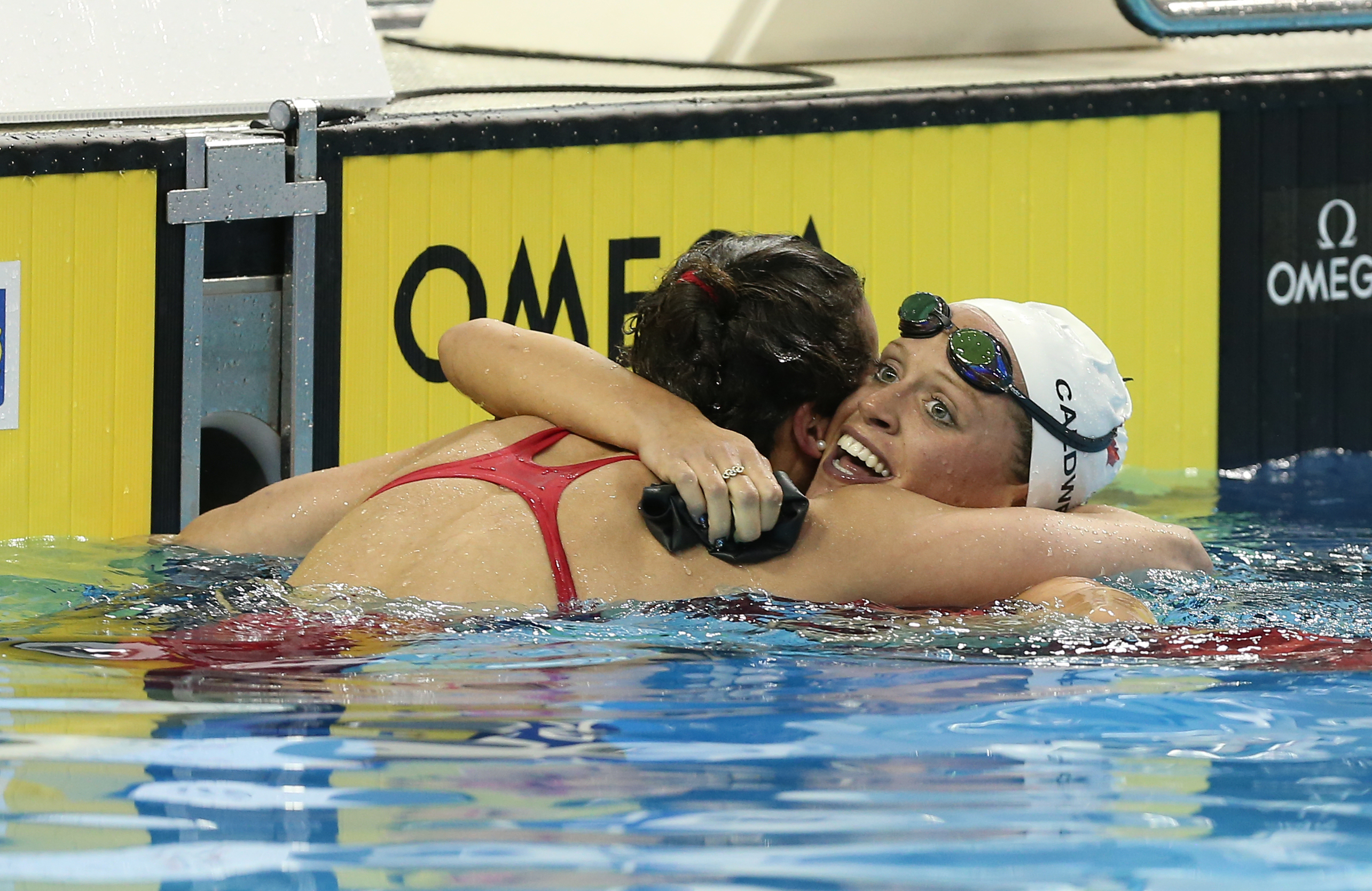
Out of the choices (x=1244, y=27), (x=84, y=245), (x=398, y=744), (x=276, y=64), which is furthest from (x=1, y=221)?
(x=1244, y=27)

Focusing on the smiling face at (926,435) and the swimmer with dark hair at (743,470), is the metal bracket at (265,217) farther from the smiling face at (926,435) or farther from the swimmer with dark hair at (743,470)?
the smiling face at (926,435)

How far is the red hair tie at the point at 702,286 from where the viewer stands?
281 cm

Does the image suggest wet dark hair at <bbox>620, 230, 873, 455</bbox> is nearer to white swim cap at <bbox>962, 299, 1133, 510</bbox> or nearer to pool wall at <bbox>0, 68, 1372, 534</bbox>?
white swim cap at <bbox>962, 299, 1133, 510</bbox>

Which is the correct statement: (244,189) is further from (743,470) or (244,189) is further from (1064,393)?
(1064,393)

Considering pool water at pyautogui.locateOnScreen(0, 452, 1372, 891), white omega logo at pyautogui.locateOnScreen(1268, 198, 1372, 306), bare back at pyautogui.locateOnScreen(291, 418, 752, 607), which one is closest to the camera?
pool water at pyautogui.locateOnScreen(0, 452, 1372, 891)

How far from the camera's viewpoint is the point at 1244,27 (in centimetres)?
554

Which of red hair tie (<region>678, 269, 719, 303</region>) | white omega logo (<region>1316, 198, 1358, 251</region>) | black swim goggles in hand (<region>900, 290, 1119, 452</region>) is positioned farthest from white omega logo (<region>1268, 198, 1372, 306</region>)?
red hair tie (<region>678, 269, 719, 303</region>)

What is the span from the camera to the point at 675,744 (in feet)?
6.56

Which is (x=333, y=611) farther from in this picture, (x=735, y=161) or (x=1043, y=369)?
(x=735, y=161)

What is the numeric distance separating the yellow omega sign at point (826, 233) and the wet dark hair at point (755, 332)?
4.50 feet

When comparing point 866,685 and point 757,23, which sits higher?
point 757,23

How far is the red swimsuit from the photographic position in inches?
102

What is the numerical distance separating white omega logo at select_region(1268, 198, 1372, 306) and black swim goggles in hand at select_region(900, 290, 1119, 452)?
7.00 ft

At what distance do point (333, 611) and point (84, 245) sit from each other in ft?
5.17
